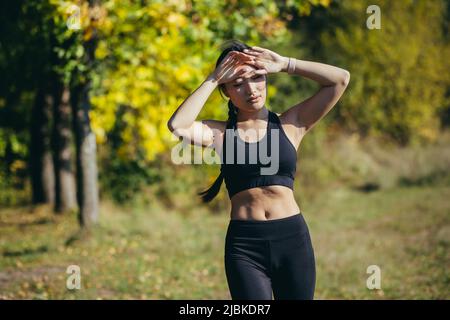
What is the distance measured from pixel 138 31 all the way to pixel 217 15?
4.14ft

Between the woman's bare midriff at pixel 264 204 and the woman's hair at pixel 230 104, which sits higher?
the woman's hair at pixel 230 104

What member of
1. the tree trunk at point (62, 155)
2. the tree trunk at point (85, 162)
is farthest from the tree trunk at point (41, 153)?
the tree trunk at point (85, 162)

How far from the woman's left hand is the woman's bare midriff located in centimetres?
65

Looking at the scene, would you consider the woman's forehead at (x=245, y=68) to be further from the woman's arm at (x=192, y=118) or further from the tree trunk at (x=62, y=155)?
the tree trunk at (x=62, y=155)

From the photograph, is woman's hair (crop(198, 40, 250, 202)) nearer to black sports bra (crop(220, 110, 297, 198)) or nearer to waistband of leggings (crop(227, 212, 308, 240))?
black sports bra (crop(220, 110, 297, 198))

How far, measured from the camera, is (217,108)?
28.0 ft

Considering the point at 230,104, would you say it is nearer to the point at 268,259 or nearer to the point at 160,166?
the point at 268,259

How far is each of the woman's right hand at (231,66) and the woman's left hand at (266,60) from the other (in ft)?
0.11

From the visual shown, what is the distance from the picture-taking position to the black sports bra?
326 cm

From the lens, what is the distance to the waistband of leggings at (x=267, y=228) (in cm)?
323

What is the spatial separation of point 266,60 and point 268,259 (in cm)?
108

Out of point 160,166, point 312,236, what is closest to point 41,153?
point 160,166
